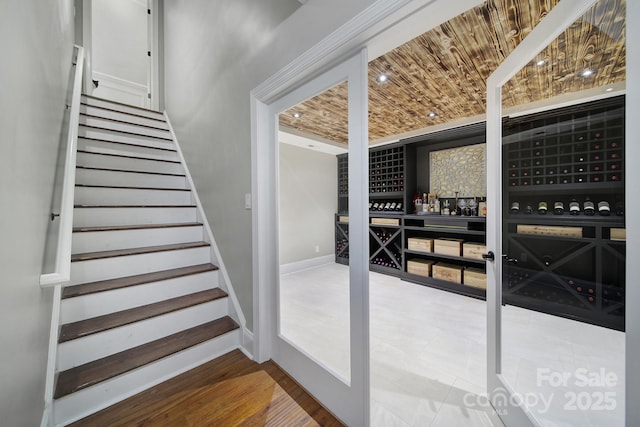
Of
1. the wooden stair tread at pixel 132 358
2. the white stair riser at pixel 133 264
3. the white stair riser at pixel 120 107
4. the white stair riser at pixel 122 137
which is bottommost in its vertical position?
the wooden stair tread at pixel 132 358

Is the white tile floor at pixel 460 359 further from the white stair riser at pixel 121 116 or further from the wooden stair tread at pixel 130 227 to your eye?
the white stair riser at pixel 121 116

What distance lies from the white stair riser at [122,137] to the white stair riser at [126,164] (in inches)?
13.8

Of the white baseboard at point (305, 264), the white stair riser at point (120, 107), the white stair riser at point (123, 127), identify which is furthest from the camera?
the white baseboard at point (305, 264)

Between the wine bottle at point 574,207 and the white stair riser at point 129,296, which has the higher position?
the wine bottle at point 574,207

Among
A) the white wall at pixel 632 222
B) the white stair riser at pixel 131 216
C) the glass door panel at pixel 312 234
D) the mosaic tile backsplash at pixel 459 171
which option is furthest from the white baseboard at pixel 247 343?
the mosaic tile backsplash at pixel 459 171

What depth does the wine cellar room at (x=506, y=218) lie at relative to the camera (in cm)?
94

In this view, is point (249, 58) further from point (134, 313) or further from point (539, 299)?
point (539, 299)

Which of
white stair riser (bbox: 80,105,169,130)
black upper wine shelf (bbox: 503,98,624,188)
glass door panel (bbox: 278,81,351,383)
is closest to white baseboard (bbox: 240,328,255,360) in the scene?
glass door panel (bbox: 278,81,351,383)

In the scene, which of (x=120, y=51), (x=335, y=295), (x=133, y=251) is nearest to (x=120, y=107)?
(x=120, y=51)

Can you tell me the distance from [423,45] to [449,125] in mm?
1949

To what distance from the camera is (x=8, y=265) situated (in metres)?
0.75

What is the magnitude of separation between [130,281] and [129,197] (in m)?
1.00

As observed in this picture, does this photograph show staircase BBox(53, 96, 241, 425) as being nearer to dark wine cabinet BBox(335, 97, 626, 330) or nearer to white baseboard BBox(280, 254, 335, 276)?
white baseboard BBox(280, 254, 335, 276)

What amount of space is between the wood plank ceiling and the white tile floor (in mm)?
1050
